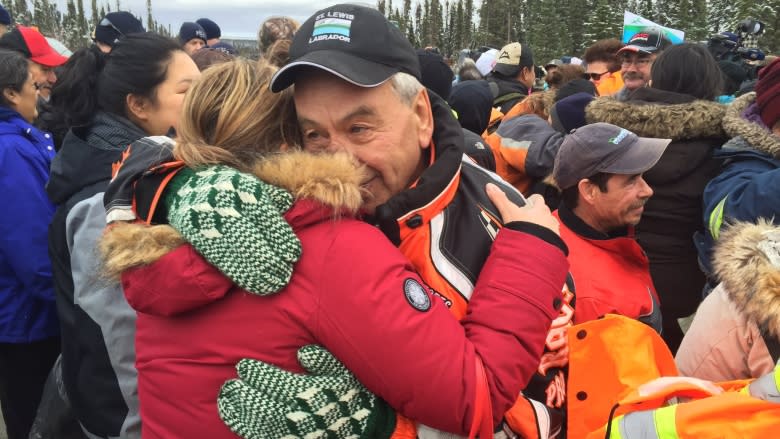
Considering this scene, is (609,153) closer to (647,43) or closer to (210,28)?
(647,43)

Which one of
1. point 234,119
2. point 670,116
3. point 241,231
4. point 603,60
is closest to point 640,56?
point 670,116

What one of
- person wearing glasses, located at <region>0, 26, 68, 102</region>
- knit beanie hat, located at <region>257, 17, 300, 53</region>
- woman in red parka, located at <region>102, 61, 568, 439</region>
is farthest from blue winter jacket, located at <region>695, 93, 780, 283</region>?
person wearing glasses, located at <region>0, 26, 68, 102</region>

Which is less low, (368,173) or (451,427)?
(368,173)

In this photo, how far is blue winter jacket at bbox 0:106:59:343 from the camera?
111 inches

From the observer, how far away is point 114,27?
4730 millimetres

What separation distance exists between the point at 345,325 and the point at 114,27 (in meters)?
4.61

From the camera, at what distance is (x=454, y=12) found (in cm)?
8531

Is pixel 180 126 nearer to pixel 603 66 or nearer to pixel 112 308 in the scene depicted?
pixel 112 308

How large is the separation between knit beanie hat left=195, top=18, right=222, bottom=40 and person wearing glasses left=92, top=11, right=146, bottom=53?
15.3 feet

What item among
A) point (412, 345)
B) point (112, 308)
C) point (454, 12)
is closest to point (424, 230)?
point (412, 345)

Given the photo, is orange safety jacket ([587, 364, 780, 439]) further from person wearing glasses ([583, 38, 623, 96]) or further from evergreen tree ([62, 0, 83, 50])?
evergreen tree ([62, 0, 83, 50])

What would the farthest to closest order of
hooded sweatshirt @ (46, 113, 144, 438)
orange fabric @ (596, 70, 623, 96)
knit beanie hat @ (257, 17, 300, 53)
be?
orange fabric @ (596, 70, 623, 96) < knit beanie hat @ (257, 17, 300, 53) < hooded sweatshirt @ (46, 113, 144, 438)

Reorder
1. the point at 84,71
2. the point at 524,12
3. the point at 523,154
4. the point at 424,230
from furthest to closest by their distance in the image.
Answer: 1. the point at 524,12
2. the point at 523,154
3. the point at 84,71
4. the point at 424,230

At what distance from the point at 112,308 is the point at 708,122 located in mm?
3273
